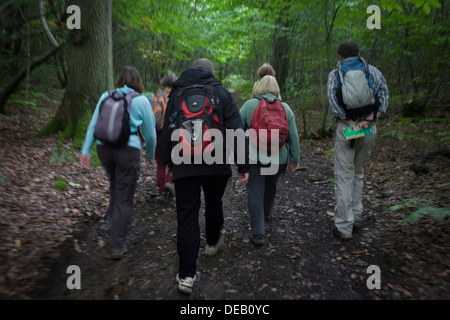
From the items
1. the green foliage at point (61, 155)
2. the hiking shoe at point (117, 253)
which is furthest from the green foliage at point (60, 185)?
the hiking shoe at point (117, 253)

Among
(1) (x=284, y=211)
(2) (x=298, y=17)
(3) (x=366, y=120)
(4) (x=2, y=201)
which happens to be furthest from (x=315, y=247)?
(2) (x=298, y=17)

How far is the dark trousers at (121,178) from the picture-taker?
317cm

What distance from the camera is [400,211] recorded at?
4000 millimetres

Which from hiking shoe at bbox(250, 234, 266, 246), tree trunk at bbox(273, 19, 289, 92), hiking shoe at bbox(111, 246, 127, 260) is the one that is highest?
tree trunk at bbox(273, 19, 289, 92)

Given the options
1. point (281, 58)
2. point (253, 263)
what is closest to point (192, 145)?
point (253, 263)

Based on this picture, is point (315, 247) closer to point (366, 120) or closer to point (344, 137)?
point (344, 137)

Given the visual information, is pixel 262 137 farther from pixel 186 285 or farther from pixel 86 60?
pixel 86 60

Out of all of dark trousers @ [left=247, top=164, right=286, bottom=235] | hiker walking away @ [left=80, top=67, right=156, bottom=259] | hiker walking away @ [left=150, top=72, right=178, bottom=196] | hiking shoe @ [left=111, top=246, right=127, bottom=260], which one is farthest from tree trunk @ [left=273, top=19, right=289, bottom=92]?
hiking shoe @ [left=111, top=246, right=127, bottom=260]

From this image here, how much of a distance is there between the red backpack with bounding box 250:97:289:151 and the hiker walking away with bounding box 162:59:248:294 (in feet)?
1.97

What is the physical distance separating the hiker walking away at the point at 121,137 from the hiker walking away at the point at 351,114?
98.4 inches

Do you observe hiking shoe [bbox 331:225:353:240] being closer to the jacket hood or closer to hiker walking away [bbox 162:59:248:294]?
hiker walking away [bbox 162:59:248:294]

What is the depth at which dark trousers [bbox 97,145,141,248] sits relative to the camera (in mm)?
3174

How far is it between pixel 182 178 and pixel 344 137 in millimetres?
2277
